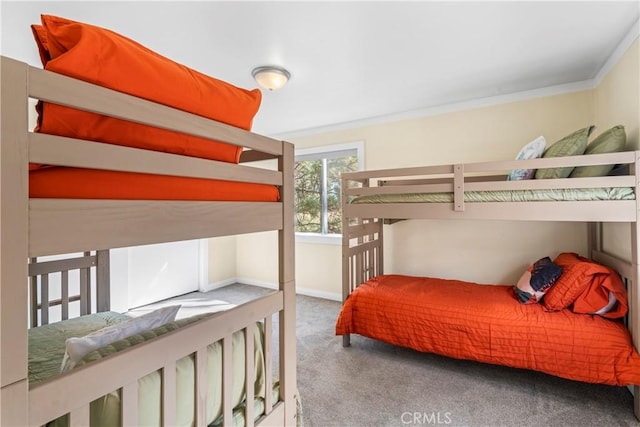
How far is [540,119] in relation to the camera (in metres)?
2.71

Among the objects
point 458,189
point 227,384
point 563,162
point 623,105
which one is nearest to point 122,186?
point 227,384

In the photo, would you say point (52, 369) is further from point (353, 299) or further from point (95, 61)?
point (353, 299)

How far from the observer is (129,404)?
2.31 feet

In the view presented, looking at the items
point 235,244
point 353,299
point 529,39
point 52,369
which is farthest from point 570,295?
point 235,244

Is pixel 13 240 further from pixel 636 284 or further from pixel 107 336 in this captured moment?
pixel 636 284

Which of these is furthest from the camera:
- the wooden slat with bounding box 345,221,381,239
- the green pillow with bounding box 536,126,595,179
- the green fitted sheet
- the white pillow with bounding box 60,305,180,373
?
the wooden slat with bounding box 345,221,381,239

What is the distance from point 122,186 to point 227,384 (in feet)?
2.21

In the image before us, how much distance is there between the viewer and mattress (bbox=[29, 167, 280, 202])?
60cm

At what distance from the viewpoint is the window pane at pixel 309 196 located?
4.07 metres

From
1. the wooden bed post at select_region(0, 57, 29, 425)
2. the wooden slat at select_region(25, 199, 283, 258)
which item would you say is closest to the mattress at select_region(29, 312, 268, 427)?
the wooden bed post at select_region(0, 57, 29, 425)

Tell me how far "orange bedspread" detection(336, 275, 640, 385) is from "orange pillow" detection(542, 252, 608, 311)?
0.06m

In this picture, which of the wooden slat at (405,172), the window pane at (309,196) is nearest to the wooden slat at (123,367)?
the wooden slat at (405,172)

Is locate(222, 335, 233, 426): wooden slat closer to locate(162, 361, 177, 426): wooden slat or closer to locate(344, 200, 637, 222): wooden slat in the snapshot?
locate(162, 361, 177, 426): wooden slat

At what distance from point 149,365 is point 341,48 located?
2.05 metres
